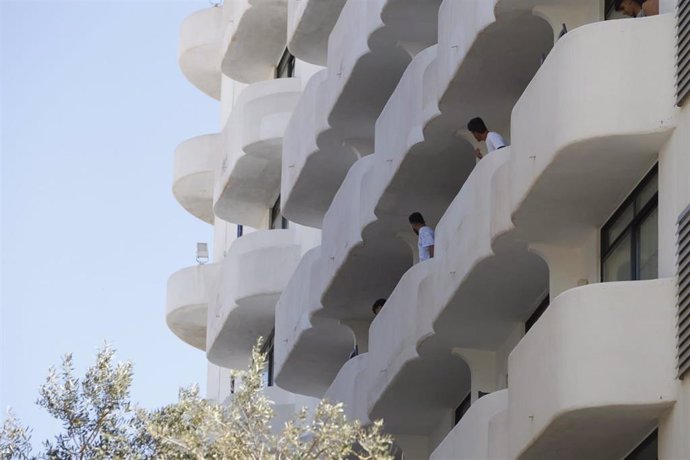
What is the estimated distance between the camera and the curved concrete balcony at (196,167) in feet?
159

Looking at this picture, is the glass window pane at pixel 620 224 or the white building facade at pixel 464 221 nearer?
the white building facade at pixel 464 221

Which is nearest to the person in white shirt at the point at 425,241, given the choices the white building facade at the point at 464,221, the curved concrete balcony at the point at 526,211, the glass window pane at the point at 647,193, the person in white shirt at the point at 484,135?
the curved concrete balcony at the point at 526,211

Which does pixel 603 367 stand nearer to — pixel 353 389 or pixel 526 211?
pixel 526 211

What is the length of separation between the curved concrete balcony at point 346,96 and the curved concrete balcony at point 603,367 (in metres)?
10.9

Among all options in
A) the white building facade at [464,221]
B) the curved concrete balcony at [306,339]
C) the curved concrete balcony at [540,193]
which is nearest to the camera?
the white building facade at [464,221]

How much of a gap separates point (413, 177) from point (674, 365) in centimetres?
1147

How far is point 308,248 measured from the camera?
4047 cm

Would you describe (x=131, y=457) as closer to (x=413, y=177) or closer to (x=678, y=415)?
(x=413, y=177)

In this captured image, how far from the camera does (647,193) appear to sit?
22547mm

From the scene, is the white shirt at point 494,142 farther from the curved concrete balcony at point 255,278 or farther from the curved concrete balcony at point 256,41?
the curved concrete balcony at point 256,41

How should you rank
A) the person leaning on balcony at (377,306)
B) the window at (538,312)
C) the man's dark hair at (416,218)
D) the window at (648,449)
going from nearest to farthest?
the window at (648,449) < the window at (538,312) < the man's dark hair at (416,218) < the person leaning on balcony at (377,306)

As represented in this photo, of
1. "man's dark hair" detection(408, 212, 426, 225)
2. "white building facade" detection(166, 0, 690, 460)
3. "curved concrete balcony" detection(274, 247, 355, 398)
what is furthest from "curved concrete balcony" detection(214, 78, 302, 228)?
"man's dark hair" detection(408, 212, 426, 225)

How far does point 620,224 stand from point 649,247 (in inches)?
41.2

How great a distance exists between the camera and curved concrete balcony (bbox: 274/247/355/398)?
36.7m
